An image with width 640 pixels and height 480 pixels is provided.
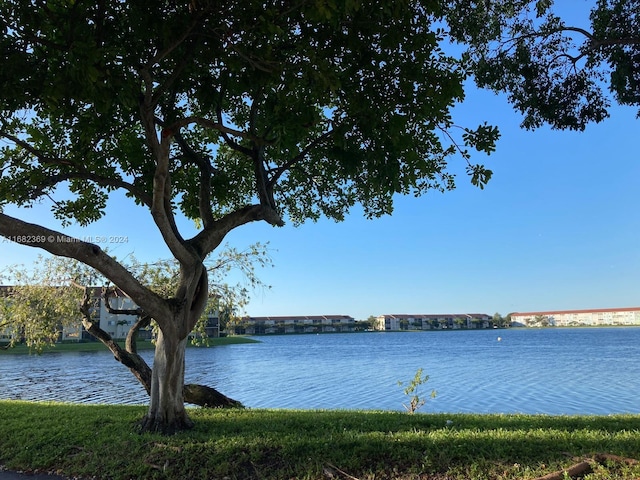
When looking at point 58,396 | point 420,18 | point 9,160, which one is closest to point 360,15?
point 420,18

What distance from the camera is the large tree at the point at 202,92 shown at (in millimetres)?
5488

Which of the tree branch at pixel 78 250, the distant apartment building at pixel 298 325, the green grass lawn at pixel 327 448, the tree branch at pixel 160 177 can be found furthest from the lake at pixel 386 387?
the distant apartment building at pixel 298 325

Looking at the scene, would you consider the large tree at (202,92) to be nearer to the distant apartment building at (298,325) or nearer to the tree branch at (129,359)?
the tree branch at (129,359)

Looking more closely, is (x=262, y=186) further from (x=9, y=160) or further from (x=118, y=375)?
(x=118, y=375)

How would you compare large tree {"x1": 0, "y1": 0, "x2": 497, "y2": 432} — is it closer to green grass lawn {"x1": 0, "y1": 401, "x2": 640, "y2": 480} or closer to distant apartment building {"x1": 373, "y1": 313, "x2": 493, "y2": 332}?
green grass lawn {"x1": 0, "y1": 401, "x2": 640, "y2": 480}

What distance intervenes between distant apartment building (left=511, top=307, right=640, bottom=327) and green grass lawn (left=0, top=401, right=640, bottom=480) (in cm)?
19226

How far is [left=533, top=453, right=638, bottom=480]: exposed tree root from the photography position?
4.37 m

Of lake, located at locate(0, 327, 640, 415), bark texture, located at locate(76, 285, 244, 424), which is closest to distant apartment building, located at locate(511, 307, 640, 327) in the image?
lake, located at locate(0, 327, 640, 415)

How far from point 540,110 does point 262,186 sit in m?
4.82

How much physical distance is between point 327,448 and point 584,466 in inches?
108

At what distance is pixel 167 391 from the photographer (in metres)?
6.94

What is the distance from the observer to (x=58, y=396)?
68.9 ft

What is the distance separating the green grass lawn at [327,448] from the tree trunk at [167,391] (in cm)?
34

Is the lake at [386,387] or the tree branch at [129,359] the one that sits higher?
the tree branch at [129,359]
